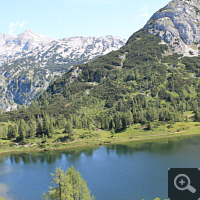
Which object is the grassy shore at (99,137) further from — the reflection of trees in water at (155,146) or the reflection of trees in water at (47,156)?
the reflection of trees in water at (155,146)

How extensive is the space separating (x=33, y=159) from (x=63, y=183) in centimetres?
8864

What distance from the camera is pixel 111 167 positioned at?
10288 cm

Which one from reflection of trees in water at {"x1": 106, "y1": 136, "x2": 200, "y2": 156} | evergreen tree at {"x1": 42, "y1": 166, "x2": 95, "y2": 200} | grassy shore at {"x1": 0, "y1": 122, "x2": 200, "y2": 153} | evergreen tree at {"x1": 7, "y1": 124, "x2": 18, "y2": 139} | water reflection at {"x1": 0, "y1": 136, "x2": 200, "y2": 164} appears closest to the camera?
evergreen tree at {"x1": 42, "y1": 166, "x2": 95, "y2": 200}

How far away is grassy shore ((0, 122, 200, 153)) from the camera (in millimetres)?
153875

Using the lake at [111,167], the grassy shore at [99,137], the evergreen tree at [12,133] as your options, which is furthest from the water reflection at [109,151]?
the evergreen tree at [12,133]

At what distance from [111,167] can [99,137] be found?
218 ft

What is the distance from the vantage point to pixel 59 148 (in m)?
150

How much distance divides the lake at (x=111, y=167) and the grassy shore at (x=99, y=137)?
35.8 ft

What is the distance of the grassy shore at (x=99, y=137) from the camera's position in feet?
505

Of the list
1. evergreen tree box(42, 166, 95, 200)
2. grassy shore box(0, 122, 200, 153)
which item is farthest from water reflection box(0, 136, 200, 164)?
evergreen tree box(42, 166, 95, 200)

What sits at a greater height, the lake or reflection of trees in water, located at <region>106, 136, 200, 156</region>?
reflection of trees in water, located at <region>106, 136, 200, 156</region>

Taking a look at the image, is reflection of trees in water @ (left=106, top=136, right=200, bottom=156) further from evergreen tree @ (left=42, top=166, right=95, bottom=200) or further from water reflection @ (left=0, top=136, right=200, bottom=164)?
evergreen tree @ (left=42, top=166, right=95, bottom=200)

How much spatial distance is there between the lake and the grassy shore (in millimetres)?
10917

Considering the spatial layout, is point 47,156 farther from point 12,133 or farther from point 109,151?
point 12,133
